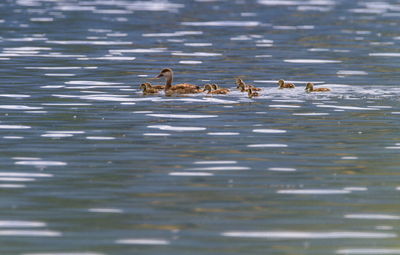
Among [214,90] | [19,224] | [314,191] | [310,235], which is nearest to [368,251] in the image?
[310,235]

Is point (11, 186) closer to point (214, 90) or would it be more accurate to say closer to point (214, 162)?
point (214, 162)

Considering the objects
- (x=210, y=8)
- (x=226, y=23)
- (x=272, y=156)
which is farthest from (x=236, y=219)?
(x=210, y=8)

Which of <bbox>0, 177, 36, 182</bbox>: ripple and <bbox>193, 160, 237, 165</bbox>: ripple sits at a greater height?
<bbox>193, 160, 237, 165</bbox>: ripple

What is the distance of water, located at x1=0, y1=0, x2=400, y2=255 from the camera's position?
47.8 ft

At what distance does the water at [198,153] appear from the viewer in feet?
47.8

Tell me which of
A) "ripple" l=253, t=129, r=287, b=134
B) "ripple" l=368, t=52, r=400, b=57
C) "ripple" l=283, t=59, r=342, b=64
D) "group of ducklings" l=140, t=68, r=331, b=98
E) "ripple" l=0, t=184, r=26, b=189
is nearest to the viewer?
"ripple" l=0, t=184, r=26, b=189

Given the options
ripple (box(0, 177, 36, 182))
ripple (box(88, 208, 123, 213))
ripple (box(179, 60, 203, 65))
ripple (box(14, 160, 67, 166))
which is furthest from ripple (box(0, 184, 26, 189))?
ripple (box(179, 60, 203, 65))

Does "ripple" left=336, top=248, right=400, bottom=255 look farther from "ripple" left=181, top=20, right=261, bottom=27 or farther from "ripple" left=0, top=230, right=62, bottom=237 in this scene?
"ripple" left=181, top=20, right=261, bottom=27

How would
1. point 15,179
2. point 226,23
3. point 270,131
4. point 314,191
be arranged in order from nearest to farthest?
point 314,191, point 15,179, point 270,131, point 226,23

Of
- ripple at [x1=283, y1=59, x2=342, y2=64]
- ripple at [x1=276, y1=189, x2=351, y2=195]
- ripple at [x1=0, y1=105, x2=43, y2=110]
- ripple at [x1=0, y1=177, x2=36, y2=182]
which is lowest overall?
ripple at [x1=0, y1=177, x2=36, y2=182]

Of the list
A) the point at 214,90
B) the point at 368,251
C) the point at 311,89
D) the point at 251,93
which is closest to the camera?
the point at 368,251

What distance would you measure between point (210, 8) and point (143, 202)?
59409mm

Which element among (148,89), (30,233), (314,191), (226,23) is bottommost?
(30,233)

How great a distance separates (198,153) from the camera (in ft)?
67.2
